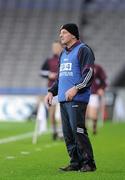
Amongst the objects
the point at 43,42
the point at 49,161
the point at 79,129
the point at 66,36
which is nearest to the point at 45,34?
the point at 43,42

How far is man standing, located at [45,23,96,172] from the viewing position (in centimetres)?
862

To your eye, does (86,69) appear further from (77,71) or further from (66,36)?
(66,36)

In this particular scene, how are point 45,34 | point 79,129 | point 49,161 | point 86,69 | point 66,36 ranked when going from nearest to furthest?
point 86,69
point 79,129
point 66,36
point 49,161
point 45,34

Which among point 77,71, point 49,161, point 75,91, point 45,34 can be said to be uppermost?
point 77,71

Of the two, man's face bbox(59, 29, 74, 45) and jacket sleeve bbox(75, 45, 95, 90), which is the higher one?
man's face bbox(59, 29, 74, 45)

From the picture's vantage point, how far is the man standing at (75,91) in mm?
8620

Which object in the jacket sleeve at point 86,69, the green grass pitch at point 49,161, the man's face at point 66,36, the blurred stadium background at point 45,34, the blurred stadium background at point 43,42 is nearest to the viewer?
the green grass pitch at point 49,161

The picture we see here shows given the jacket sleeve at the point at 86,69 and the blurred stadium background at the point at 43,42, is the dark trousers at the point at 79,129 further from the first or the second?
the blurred stadium background at the point at 43,42

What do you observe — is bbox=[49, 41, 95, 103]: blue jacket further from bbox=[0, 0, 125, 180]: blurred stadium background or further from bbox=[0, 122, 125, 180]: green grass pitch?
bbox=[0, 0, 125, 180]: blurred stadium background

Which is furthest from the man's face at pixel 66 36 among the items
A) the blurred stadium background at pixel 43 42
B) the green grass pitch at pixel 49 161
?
the blurred stadium background at pixel 43 42

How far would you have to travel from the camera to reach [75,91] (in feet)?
28.2

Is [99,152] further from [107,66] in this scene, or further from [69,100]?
[107,66]

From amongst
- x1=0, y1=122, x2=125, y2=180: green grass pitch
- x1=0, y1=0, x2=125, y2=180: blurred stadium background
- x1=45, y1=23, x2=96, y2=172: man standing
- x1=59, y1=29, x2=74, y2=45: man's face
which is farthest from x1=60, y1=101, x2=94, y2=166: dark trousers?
x1=0, y1=0, x2=125, y2=180: blurred stadium background

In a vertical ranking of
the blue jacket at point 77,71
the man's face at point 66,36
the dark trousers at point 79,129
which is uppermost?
the man's face at point 66,36
